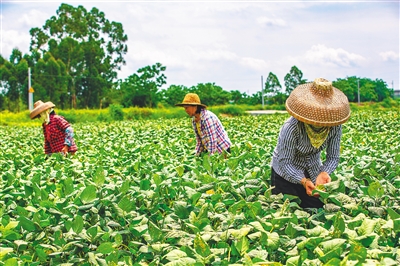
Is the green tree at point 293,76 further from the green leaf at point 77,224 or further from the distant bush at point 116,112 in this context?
the green leaf at point 77,224

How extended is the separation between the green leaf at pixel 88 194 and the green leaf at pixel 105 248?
2.30 ft

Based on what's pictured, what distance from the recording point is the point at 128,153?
21.8 feet

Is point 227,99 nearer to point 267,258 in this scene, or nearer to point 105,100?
point 105,100

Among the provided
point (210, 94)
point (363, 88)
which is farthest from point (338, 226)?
point (363, 88)

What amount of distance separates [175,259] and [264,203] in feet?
4.23

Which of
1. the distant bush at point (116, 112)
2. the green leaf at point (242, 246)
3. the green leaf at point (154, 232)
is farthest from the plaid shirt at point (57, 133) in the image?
the distant bush at point (116, 112)

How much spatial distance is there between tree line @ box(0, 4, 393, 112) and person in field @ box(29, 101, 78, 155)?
34665mm

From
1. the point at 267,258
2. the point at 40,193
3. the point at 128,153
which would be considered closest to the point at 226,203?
the point at 267,258

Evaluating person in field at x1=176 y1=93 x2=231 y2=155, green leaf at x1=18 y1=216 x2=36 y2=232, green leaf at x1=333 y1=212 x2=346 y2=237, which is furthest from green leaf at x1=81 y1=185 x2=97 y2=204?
person in field at x1=176 y1=93 x2=231 y2=155

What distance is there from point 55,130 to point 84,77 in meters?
45.7

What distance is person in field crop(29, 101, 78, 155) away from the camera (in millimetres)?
7488

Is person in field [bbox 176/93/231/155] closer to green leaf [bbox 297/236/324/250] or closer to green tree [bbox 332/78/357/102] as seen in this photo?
green leaf [bbox 297/236/324/250]

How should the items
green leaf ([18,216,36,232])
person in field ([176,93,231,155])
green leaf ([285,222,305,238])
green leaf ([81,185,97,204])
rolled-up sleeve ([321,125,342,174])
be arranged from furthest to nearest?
person in field ([176,93,231,155])
rolled-up sleeve ([321,125,342,174])
green leaf ([81,185,97,204])
green leaf ([18,216,36,232])
green leaf ([285,222,305,238])

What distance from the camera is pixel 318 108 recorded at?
3.68 m
